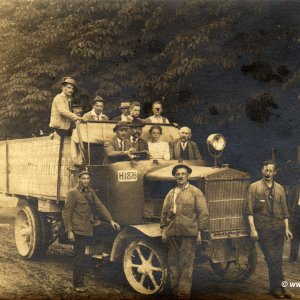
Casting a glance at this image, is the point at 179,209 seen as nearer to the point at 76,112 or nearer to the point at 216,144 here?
the point at 216,144

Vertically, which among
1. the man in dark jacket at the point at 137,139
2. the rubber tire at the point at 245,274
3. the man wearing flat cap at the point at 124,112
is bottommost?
the rubber tire at the point at 245,274

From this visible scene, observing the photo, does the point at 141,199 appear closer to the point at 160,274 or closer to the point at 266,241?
the point at 160,274

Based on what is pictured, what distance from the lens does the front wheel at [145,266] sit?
5.84 m

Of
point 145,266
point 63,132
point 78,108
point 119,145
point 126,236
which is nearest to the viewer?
point 145,266

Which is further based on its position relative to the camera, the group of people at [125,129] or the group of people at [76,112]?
the group of people at [76,112]

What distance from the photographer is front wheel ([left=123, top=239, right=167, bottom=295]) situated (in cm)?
584

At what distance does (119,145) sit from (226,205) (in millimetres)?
1693

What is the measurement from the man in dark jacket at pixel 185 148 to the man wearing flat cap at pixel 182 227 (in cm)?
73

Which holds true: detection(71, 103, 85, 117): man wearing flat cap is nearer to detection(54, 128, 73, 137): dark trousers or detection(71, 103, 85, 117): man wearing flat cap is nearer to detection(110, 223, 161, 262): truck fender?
detection(54, 128, 73, 137): dark trousers

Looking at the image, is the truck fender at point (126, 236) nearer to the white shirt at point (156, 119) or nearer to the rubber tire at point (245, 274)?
the rubber tire at point (245, 274)

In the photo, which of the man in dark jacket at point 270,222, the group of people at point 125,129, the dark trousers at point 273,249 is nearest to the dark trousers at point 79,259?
the group of people at point 125,129

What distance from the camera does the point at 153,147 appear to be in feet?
22.0

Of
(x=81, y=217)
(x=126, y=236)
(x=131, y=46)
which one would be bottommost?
(x=126, y=236)

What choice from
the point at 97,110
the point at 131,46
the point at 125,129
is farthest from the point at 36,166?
the point at 131,46
